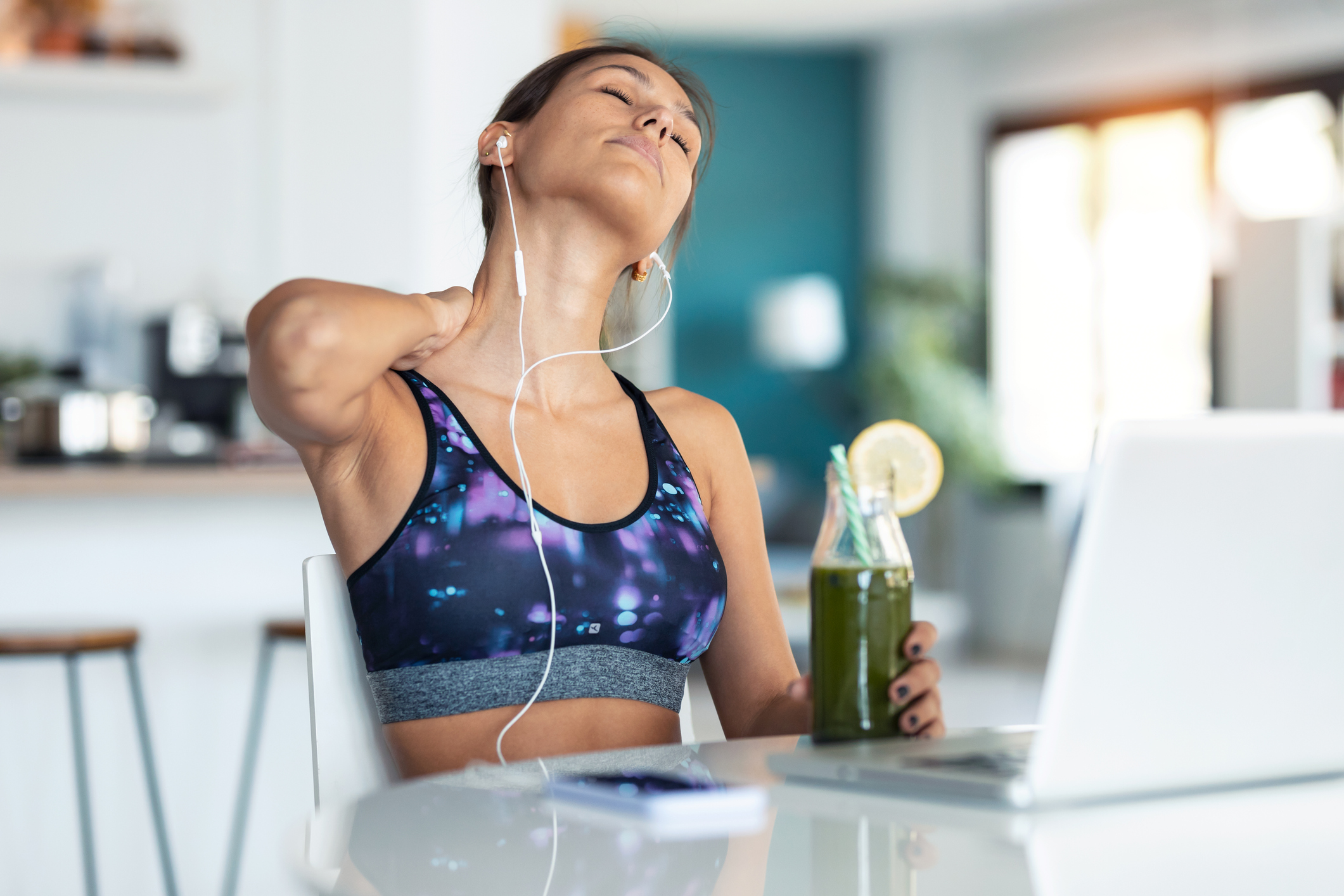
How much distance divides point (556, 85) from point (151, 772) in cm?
183

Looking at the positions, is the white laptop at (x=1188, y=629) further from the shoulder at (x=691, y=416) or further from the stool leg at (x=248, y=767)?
the stool leg at (x=248, y=767)

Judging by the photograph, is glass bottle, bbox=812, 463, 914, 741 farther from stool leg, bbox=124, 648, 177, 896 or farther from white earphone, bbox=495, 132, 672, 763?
stool leg, bbox=124, 648, 177, 896

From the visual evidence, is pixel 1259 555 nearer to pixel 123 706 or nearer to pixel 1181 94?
pixel 123 706

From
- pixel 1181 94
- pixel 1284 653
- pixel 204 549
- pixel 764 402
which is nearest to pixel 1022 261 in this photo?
pixel 1181 94

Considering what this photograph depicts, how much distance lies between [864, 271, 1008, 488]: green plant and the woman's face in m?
5.30

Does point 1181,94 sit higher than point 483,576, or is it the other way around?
point 1181,94

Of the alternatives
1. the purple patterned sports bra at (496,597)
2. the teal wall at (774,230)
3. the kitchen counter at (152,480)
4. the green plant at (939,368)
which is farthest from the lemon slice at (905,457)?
the teal wall at (774,230)

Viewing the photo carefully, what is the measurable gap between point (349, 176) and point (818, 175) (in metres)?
4.20

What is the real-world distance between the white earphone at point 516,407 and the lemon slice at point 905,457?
30 cm

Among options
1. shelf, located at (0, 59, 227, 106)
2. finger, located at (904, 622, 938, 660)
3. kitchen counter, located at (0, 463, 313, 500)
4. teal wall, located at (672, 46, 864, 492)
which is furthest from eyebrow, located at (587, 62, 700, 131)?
teal wall, located at (672, 46, 864, 492)

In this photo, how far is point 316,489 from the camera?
125 cm

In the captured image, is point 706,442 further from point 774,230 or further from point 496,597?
point 774,230

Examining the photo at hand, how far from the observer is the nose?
1365 mm

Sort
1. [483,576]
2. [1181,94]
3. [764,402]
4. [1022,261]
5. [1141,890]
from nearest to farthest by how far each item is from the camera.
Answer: [1141,890] < [483,576] < [1181,94] < [1022,261] < [764,402]
